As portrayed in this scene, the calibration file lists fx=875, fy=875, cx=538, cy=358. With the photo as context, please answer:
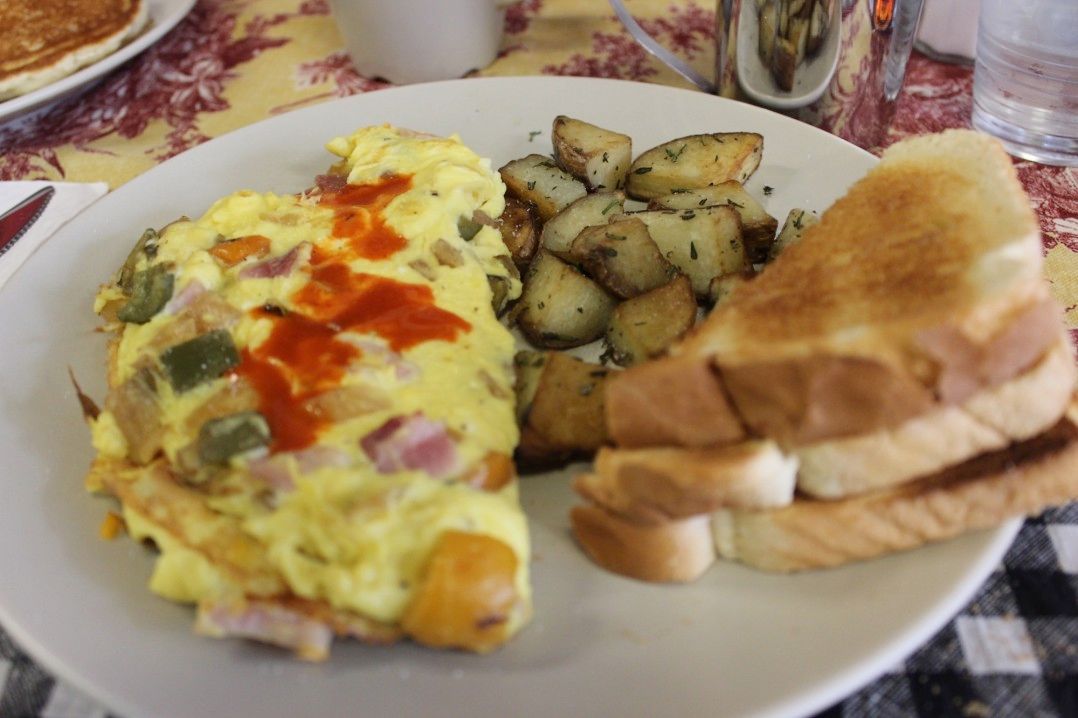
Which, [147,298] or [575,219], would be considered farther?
[575,219]

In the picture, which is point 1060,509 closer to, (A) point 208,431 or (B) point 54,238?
(A) point 208,431

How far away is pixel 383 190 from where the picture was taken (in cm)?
243

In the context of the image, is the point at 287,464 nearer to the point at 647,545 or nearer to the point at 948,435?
the point at 647,545

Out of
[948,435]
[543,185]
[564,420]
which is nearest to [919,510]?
[948,435]

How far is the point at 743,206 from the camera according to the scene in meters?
2.46

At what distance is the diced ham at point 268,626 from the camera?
1515 mm

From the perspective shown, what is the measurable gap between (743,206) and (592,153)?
506 mm

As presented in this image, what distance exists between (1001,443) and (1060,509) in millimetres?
359

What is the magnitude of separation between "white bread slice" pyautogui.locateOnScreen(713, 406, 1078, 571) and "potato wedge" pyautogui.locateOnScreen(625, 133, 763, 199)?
1.22 m

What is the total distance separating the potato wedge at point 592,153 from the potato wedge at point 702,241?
0.32m

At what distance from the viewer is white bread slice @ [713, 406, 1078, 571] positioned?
1.59 meters

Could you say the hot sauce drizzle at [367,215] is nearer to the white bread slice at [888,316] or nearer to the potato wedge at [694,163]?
the potato wedge at [694,163]

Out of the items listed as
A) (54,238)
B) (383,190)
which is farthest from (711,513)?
(54,238)

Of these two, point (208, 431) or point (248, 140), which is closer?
point (208, 431)
